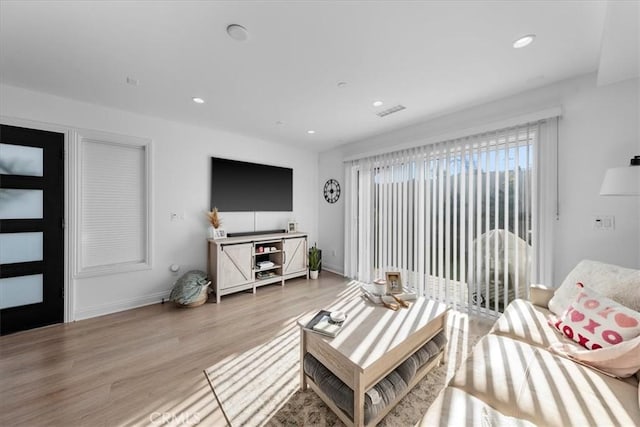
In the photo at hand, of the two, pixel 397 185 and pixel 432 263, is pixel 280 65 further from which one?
pixel 432 263

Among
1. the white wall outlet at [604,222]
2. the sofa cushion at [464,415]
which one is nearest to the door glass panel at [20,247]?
the sofa cushion at [464,415]

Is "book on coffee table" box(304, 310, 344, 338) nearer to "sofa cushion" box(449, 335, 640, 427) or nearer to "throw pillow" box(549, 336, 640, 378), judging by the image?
"sofa cushion" box(449, 335, 640, 427)

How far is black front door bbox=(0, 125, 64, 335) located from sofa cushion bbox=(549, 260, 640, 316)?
4.75m

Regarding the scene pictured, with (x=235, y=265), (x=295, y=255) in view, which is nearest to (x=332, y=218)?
(x=295, y=255)

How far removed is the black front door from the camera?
2395 mm

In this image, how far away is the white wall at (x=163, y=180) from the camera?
103 inches

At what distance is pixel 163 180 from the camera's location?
10.7 feet

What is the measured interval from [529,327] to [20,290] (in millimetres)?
4634

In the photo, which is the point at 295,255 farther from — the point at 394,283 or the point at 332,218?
the point at 394,283

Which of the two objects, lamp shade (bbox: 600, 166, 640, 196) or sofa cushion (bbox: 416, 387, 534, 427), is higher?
lamp shade (bbox: 600, 166, 640, 196)

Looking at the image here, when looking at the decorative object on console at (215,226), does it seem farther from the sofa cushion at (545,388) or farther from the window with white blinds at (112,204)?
the sofa cushion at (545,388)

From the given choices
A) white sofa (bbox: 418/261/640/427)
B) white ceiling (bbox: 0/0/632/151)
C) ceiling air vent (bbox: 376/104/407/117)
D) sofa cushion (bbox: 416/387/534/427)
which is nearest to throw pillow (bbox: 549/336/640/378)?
white sofa (bbox: 418/261/640/427)

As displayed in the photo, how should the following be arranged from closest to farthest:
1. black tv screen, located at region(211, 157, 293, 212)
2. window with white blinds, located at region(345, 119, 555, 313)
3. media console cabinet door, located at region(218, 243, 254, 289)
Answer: window with white blinds, located at region(345, 119, 555, 313) → media console cabinet door, located at region(218, 243, 254, 289) → black tv screen, located at region(211, 157, 293, 212)

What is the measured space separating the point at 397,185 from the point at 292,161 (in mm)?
2089
